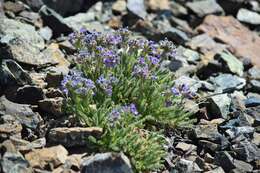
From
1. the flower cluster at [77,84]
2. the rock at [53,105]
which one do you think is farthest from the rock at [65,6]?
the flower cluster at [77,84]

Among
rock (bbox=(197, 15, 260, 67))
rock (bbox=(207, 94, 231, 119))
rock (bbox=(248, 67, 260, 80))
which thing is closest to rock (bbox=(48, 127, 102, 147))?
rock (bbox=(207, 94, 231, 119))

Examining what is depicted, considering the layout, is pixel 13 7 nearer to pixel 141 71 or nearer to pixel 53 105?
pixel 53 105

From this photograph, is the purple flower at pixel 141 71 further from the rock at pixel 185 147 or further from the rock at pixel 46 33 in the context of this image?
the rock at pixel 46 33

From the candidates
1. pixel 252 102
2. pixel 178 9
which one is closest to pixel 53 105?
pixel 252 102

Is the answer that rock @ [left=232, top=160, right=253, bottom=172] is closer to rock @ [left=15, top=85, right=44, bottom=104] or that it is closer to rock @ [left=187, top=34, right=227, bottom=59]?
rock @ [left=15, top=85, right=44, bottom=104]

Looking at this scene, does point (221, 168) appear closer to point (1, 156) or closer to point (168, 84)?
point (168, 84)

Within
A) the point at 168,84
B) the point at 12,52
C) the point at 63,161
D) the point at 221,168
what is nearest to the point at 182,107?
the point at 168,84
